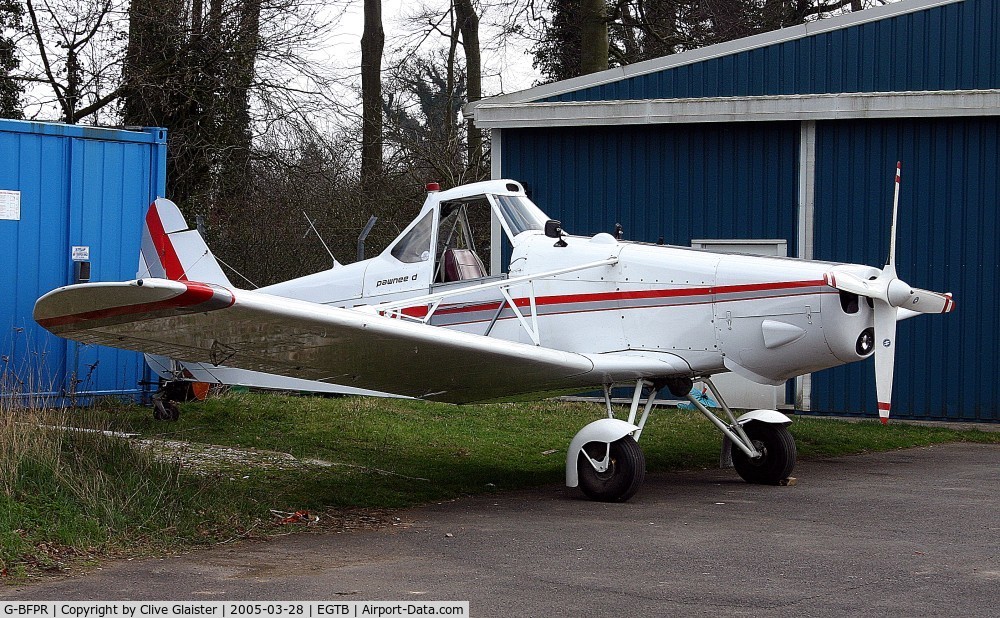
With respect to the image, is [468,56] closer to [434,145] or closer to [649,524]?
[434,145]

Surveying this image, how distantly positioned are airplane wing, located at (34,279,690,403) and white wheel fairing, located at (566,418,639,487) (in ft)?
1.37

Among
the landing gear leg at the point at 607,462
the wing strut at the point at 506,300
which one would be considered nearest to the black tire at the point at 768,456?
the landing gear leg at the point at 607,462

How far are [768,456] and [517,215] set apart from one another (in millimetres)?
2774

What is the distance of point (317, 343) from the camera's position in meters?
7.22

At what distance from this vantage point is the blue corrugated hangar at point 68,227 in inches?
439

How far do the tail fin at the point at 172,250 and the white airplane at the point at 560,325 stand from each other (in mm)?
1983

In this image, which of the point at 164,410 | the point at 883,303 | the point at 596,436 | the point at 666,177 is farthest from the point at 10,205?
the point at 883,303

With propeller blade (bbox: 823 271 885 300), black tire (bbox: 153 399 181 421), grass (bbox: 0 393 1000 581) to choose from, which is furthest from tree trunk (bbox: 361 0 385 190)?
propeller blade (bbox: 823 271 885 300)

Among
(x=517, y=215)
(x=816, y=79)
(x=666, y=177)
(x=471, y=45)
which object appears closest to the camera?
(x=517, y=215)

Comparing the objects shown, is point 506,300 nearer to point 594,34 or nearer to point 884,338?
point 884,338

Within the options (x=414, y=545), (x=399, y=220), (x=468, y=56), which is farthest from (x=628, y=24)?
(x=414, y=545)

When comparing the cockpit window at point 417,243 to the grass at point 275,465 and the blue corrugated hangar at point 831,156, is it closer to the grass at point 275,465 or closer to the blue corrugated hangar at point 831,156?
the grass at point 275,465

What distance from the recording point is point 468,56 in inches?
1038

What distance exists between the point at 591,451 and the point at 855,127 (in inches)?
300
